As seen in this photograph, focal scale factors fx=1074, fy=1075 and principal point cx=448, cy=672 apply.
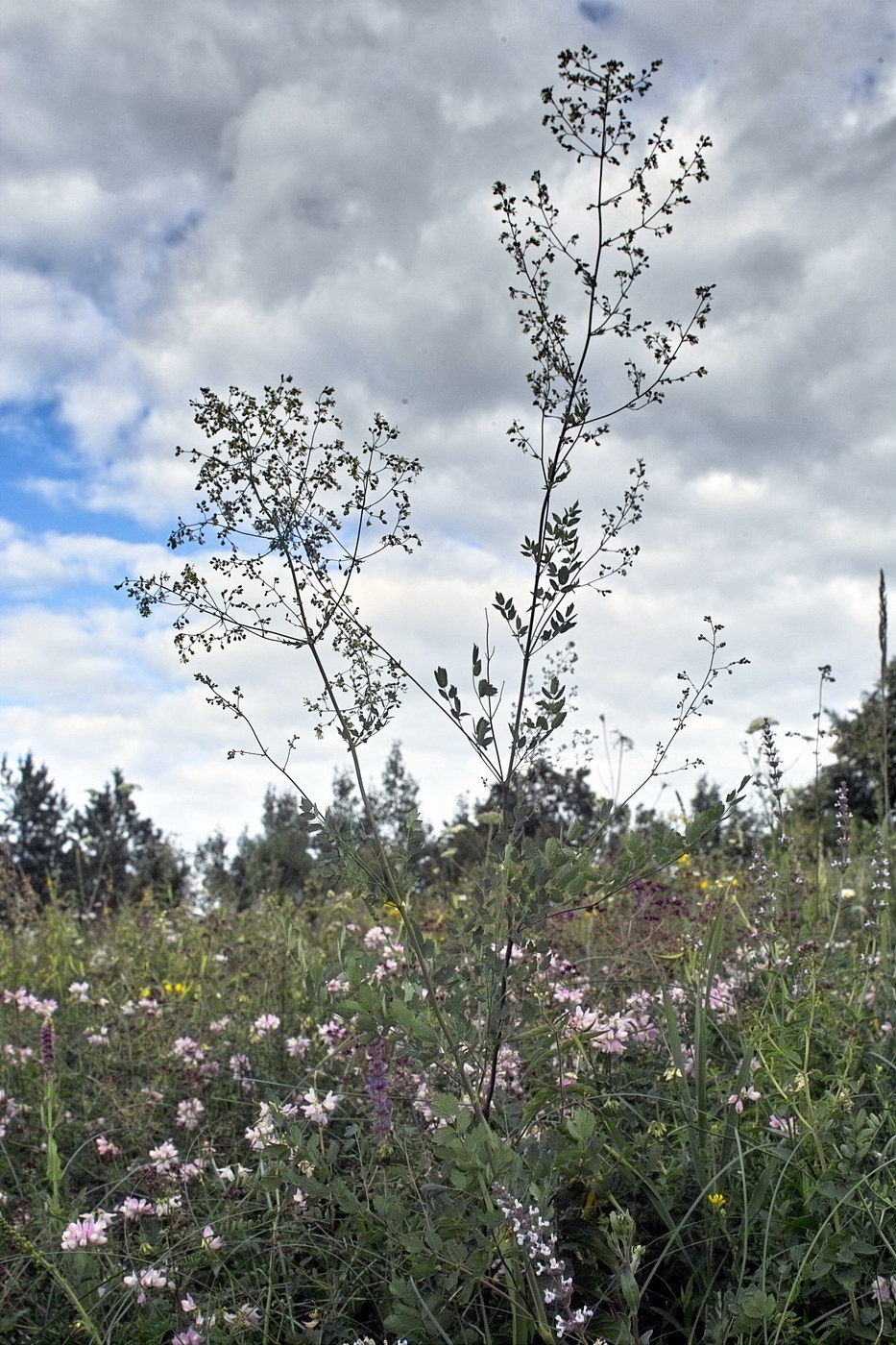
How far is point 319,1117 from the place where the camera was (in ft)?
10.2

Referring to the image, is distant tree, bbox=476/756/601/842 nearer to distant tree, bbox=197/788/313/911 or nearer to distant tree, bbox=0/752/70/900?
distant tree, bbox=197/788/313/911

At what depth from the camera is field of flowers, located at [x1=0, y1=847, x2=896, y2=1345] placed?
7.42 ft

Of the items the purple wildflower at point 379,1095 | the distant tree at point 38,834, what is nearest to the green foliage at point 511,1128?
the purple wildflower at point 379,1095

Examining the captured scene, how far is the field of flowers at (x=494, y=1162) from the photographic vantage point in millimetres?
2262

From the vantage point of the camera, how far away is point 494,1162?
2053mm

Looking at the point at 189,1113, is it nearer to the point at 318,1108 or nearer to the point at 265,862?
the point at 318,1108

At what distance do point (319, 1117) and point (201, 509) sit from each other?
1.77 m

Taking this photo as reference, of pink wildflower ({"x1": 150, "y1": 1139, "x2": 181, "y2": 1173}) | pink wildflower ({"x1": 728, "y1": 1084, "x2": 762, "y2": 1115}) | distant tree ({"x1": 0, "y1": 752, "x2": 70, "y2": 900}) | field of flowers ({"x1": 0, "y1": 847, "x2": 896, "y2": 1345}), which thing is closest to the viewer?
field of flowers ({"x1": 0, "y1": 847, "x2": 896, "y2": 1345})

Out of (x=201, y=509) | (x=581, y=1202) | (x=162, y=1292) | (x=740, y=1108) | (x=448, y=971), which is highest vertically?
(x=201, y=509)

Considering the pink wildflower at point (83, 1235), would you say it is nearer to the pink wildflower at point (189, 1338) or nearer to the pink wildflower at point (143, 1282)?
the pink wildflower at point (143, 1282)

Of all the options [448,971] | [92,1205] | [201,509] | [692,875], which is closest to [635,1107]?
[448,971]

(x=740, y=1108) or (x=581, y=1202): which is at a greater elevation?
(x=740, y=1108)

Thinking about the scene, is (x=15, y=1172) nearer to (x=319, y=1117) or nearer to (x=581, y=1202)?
(x=319, y=1117)

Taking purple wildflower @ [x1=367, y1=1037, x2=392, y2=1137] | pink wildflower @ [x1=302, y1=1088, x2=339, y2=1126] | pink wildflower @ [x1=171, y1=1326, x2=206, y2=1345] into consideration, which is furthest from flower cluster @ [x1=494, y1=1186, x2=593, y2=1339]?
pink wildflower @ [x1=302, y1=1088, x2=339, y2=1126]
